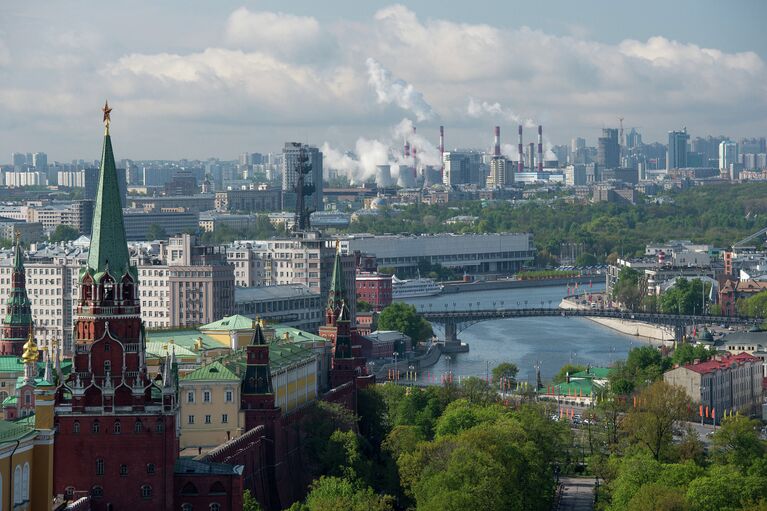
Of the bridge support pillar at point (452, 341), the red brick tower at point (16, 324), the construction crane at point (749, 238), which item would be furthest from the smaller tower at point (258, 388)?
the construction crane at point (749, 238)

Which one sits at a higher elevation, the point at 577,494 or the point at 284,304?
the point at 284,304

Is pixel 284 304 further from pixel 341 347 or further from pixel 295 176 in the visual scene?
pixel 295 176

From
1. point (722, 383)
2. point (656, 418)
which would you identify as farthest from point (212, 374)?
point (722, 383)

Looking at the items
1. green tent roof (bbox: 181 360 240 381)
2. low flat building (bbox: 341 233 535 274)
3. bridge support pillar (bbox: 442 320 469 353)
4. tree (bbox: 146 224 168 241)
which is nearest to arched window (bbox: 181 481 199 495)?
green tent roof (bbox: 181 360 240 381)

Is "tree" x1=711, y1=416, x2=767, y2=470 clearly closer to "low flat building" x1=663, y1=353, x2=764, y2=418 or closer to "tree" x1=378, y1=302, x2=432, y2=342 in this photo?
"low flat building" x1=663, y1=353, x2=764, y2=418

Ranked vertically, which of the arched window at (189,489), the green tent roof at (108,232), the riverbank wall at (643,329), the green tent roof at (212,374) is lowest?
the riverbank wall at (643,329)

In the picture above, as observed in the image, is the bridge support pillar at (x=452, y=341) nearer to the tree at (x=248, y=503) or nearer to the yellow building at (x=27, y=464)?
the tree at (x=248, y=503)

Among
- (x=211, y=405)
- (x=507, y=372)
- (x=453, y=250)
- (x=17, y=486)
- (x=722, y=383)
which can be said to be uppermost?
(x=17, y=486)
